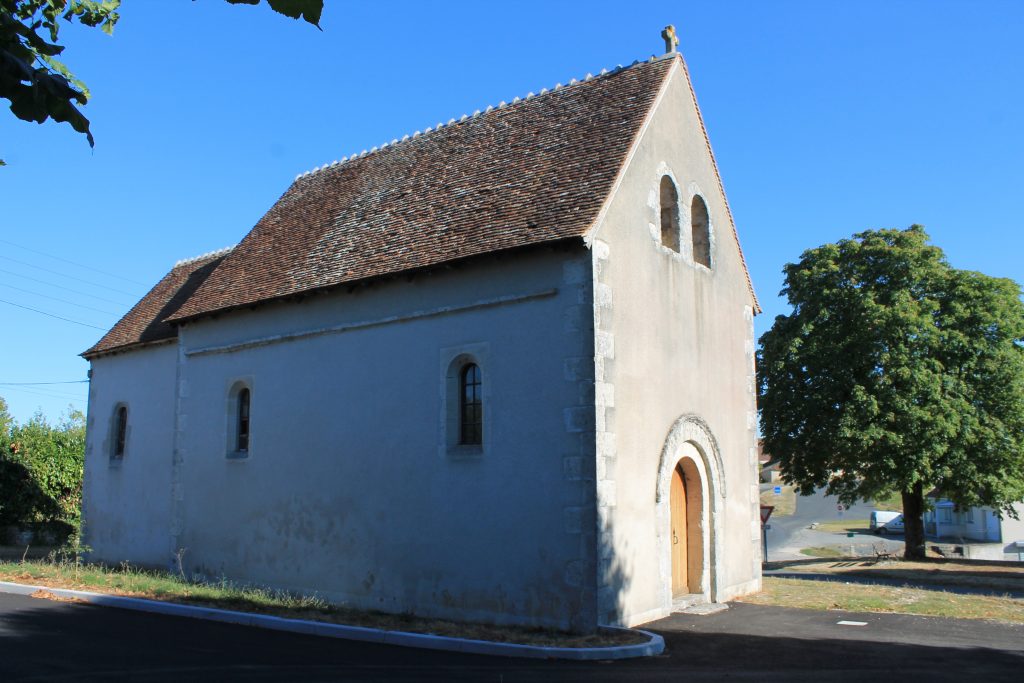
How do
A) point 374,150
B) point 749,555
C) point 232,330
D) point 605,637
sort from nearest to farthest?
point 605,637 → point 749,555 → point 232,330 → point 374,150

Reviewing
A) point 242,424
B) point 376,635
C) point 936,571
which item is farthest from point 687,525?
point 936,571

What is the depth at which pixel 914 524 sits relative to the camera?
26.9 meters

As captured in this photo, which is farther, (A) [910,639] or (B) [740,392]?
(B) [740,392]

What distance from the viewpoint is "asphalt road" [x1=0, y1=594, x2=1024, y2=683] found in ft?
28.3

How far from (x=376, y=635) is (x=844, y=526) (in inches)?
1933

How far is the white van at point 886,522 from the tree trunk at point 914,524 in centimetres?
2487

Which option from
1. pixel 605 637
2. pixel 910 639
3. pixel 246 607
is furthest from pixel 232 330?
pixel 910 639

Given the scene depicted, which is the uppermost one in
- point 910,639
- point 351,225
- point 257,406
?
A: point 351,225

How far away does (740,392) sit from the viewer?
1648cm

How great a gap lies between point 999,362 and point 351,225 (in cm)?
1917

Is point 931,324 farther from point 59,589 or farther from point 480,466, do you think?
point 59,589

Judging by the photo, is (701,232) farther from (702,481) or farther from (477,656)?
(477,656)

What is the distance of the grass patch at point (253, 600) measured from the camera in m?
10.8

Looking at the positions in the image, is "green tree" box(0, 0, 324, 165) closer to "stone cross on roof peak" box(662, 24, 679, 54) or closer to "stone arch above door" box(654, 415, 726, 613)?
"stone arch above door" box(654, 415, 726, 613)
